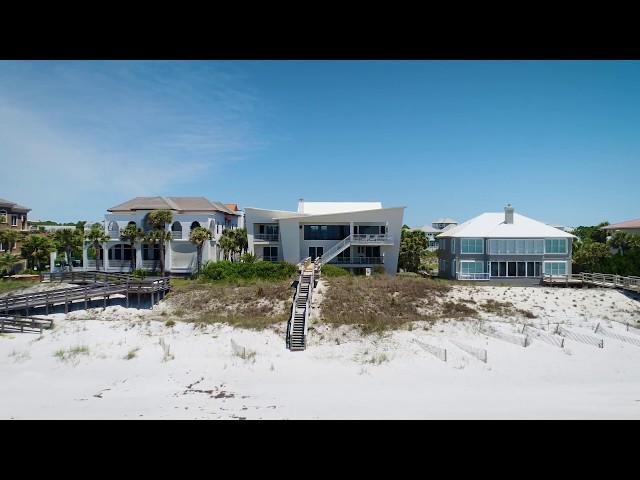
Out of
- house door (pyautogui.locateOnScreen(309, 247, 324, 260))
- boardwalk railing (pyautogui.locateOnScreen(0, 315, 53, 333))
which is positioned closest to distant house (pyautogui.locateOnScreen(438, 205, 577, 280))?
house door (pyautogui.locateOnScreen(309, 247, 324, 260))

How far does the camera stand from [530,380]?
46.9 feet

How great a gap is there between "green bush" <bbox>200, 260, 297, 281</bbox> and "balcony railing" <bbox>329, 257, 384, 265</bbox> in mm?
4645

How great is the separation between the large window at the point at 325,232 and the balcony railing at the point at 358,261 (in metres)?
1.92

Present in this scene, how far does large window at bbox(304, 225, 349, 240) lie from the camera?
34.2 m

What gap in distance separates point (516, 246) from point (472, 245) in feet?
10.8

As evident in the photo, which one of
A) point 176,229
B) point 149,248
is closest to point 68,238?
point 149,248
